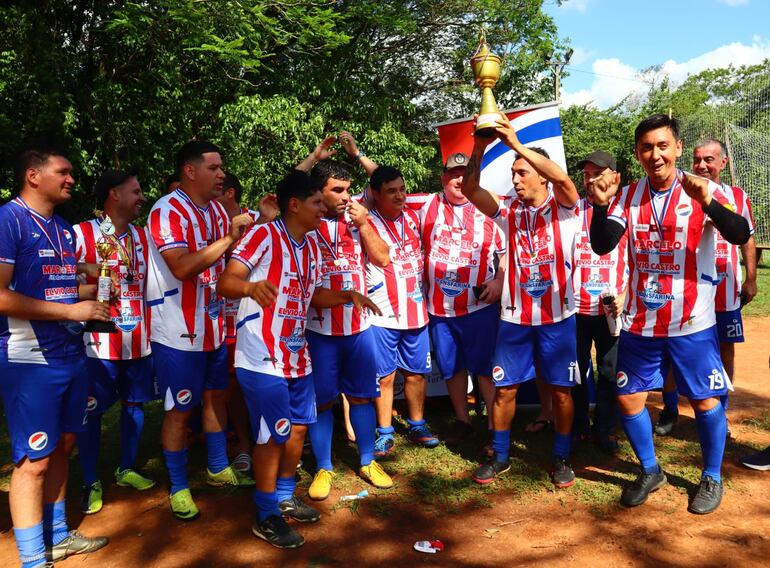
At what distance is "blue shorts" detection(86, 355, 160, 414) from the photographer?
13.9ft

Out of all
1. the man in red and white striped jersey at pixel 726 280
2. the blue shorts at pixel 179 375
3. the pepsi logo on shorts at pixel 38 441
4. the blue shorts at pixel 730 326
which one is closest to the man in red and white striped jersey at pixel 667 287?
the man in red and white striped jersey at pixel 726 280

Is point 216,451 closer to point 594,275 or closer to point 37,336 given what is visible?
point 37,336

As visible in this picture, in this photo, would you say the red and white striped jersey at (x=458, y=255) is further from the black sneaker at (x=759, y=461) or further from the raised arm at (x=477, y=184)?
the black sneaker at (x=759, y=461)

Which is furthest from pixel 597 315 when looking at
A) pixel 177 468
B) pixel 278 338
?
pixel 177 468

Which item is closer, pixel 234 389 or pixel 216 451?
pixel 216 451

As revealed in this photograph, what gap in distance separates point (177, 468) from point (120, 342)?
1008 mm

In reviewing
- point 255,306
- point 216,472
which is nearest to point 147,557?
point 216,472

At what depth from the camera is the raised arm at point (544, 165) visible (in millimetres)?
3715

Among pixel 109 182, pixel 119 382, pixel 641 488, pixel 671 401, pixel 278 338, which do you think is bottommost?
pixel 641 488


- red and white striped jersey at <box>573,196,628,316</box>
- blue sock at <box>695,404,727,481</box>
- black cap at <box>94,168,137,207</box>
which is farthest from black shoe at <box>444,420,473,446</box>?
black cap at <box>94,168,137,207</box>

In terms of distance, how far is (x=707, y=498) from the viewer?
3.89 metres

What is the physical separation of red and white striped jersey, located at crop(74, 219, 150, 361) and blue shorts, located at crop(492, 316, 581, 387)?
106 inches

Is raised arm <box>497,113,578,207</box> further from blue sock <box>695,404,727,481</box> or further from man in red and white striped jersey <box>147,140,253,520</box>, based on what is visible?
man in red and white striped jersey <box>147,140,253,520</box>

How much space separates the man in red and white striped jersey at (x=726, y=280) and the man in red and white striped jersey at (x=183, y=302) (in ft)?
12.8
